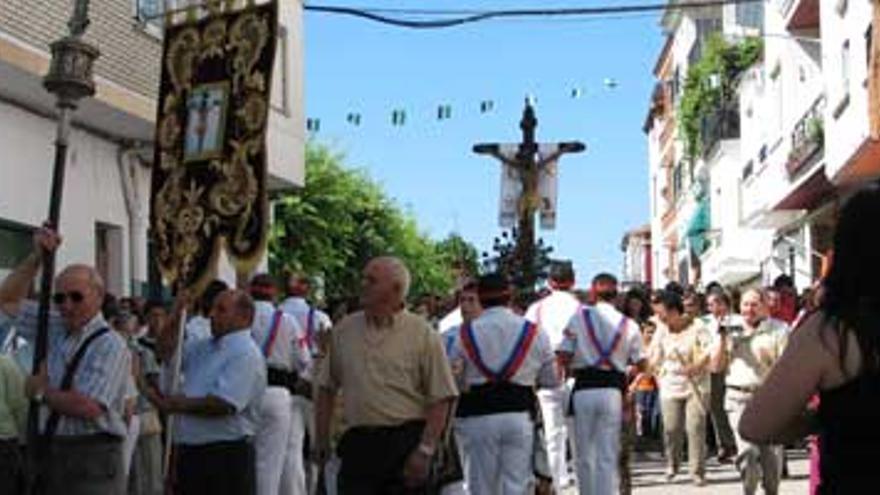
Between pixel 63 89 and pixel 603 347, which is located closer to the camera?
pixel 63 89

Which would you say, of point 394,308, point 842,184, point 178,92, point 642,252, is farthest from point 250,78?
point 642,252

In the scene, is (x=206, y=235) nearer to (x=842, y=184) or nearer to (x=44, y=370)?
(x=44, y=370)

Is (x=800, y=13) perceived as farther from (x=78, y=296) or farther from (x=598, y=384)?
(x=78, y=296)

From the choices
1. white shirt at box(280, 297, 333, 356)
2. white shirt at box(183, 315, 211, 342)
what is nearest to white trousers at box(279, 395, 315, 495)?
white shirt at box(280, 297, 333, 356)

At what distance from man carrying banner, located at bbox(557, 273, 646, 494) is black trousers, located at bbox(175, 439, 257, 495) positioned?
4104 mm

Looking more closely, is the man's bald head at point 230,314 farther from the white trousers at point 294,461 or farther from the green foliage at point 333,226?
the green foliage at point 333,226

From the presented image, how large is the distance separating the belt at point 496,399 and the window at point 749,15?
33.8m

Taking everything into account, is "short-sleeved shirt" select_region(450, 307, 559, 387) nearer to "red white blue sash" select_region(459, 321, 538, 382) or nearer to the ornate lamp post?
"red white blue sash" select_region(459, 321, 538, 382)

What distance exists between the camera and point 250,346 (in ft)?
29.5

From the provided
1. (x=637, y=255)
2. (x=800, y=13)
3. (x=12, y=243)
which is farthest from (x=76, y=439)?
(x=637, y=255)

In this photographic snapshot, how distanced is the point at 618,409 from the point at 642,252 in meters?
90.0

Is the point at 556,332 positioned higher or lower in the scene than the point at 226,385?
higher

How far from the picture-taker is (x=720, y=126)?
161 feet

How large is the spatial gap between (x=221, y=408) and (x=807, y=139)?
2075 centimetres
